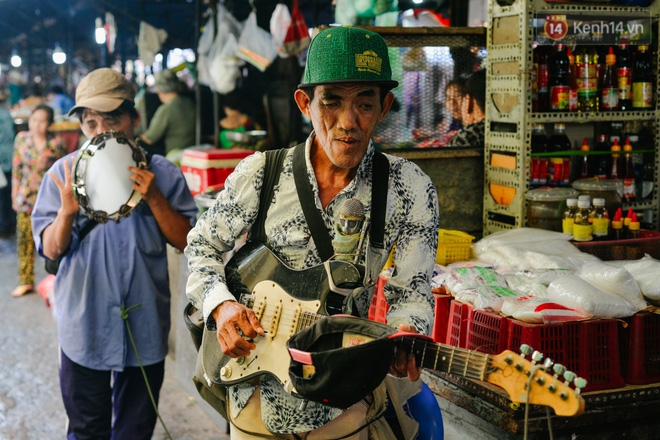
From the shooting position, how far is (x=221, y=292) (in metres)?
2.36

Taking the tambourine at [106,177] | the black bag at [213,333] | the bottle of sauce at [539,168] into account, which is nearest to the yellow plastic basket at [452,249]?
the bottle of sauce at [539,168]

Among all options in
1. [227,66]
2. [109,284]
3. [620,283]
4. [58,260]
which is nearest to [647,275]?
[620,283]

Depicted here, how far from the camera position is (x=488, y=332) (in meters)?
3.33

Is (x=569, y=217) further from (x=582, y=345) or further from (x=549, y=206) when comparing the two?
(x=582, y=345)

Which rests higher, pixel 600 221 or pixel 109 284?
pixel 600 221

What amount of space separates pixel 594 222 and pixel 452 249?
0.82 meters

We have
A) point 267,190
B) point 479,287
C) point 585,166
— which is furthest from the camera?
point 585,166

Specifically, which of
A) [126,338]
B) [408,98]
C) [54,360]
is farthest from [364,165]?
[54,360]

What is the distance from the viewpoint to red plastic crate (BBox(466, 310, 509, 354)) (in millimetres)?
3250

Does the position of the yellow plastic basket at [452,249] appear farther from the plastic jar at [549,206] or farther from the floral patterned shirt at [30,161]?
the floral patterned shirt at [30,161]

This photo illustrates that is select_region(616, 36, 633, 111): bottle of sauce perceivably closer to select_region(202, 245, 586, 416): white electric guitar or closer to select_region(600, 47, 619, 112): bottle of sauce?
select_region(600, 47, 619, 112): bottle of sauce

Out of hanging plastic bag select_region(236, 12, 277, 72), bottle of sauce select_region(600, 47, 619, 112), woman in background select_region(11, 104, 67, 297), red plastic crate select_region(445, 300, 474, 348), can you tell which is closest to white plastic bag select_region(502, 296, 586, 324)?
red plastic crate select_region(445, 300, 474, 348)

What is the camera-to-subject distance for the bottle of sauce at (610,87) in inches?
183

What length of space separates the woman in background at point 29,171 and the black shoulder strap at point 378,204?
722cm
